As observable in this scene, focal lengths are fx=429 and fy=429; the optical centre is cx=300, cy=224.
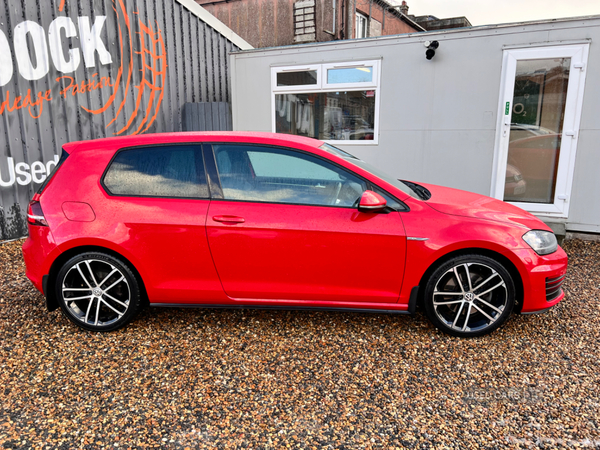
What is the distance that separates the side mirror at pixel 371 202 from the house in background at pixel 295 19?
12412 millimetres

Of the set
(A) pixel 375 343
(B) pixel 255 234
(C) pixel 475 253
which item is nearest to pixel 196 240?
(B) pixel 255 234

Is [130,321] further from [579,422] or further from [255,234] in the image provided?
[579,422]

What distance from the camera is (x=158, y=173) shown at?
3400mm

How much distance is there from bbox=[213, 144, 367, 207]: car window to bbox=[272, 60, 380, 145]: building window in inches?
151

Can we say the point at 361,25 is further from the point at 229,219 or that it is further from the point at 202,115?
the point at 229,219

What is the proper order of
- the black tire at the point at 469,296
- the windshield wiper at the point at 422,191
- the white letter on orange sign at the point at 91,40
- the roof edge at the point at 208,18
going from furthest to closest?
the roof edge at the point at 208,18 < the white letter on orange sign at the point at 91,40 < the windshield wiper at the point at 422,191 < the black tire at the point at 469,296

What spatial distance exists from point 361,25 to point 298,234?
1535 centimetres

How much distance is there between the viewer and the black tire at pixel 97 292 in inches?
132

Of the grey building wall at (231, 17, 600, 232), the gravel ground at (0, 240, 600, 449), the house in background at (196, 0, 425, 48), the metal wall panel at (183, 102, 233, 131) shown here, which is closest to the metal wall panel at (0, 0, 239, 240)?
the metal wall panel at (183, 102, 233, 131)

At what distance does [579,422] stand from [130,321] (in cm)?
322

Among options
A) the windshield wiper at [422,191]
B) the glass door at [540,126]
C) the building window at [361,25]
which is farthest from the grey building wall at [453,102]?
the building window at [361,25]

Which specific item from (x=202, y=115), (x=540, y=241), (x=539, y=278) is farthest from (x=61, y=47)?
(x=539, y=278)

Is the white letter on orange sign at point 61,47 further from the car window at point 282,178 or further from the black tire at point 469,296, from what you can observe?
the black tire at point 469,296

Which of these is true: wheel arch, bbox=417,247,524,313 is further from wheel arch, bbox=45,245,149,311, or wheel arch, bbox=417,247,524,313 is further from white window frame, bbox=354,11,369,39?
white window frame, bbox=354,11,369,39
